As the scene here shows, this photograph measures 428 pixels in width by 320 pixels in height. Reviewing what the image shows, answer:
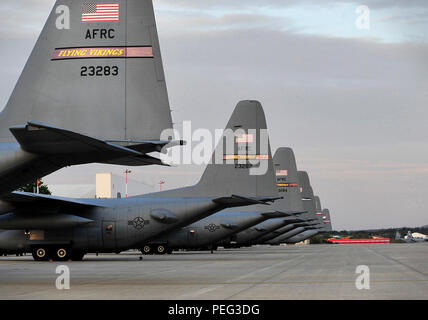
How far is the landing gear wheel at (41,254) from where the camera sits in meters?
34.5

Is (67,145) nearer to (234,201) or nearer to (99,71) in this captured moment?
(99,71)

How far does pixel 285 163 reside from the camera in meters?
66.4

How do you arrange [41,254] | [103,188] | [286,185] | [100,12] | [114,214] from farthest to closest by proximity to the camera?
1. [103,188]
2. [286,185]
3. [41,254]
4. [114,214]
5. [100,12]

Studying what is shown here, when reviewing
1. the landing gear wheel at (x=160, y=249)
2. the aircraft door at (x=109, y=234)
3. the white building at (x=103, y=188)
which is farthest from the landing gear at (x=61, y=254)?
the white building at (x=103, y=188)

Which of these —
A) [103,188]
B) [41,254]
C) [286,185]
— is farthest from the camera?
[103,188]

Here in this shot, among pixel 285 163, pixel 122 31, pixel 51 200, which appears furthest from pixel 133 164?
pixel 285 163

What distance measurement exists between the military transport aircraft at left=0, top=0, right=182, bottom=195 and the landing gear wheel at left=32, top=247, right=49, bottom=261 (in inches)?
697

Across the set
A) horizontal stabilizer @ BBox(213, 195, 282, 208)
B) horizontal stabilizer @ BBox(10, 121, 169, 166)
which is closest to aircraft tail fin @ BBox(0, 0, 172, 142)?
horizontal stabilizer @ BBox(10, 121, 169, 166)

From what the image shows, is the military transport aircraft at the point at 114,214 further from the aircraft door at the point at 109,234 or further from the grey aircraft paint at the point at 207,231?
the grey aircraft paint at the point at 207,231

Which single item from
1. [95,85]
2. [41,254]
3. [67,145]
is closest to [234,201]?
[41,254]

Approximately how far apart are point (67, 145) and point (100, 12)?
438 cm

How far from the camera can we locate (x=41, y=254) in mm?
34656
